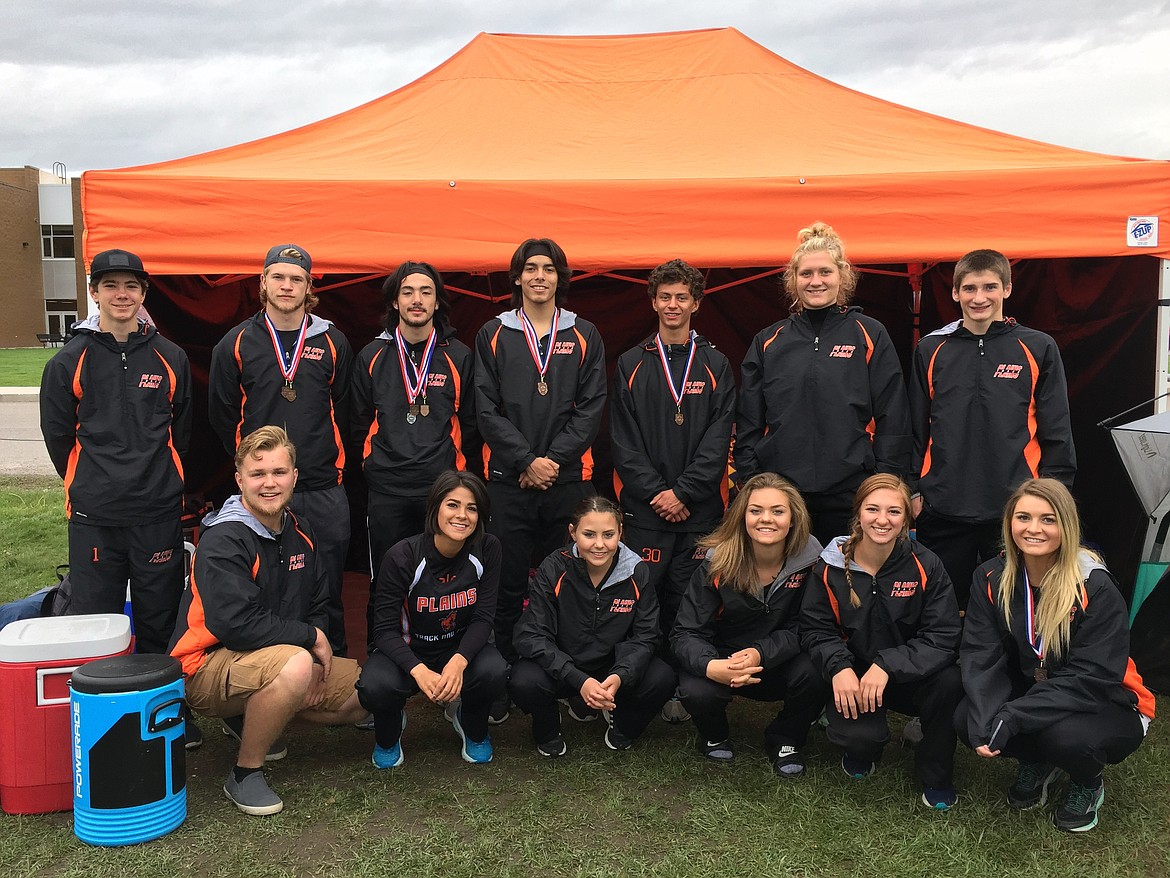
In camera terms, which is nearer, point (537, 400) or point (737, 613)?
point (737, 613)

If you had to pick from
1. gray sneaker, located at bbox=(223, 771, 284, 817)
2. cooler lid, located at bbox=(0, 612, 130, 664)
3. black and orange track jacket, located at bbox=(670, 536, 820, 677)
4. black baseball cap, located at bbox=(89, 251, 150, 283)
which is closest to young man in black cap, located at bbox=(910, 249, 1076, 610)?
black and orange track jacket, located at bbox=(670, 536, 820, 677)

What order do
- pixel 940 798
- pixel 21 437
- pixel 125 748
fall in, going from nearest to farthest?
pixel 125 748 < pixel 940 798 < pixel 21 437

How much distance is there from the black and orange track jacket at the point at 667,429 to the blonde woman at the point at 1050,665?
3.28 ft

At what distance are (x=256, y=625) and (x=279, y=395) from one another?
92 centimetres

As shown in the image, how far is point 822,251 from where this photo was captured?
323 centimetres

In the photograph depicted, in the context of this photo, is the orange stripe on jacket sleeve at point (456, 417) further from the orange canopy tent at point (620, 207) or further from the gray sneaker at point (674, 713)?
the gray sneaker at point (674, 713)

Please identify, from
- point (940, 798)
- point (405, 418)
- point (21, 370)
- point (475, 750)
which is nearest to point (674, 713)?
point (475, 750)

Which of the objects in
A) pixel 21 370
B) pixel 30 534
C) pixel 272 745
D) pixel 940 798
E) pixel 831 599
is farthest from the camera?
pixel 21 370

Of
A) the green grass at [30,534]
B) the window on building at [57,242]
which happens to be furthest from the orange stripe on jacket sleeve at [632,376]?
the window on building at [57,242]

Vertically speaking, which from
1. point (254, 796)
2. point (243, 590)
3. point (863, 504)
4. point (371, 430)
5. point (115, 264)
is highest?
point (115, 264)

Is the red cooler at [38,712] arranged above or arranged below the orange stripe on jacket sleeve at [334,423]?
below

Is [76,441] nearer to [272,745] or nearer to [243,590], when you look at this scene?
[243,590]

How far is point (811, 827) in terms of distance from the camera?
2672mm

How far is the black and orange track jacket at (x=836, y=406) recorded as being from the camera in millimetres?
3252
